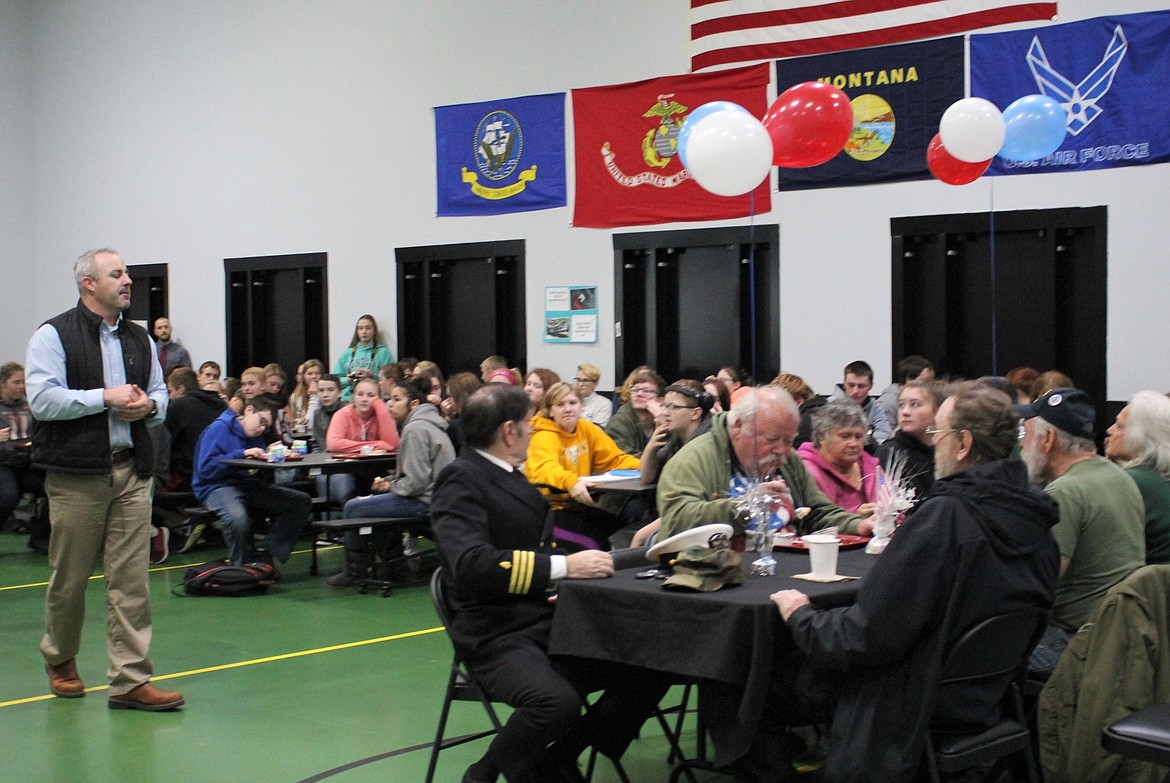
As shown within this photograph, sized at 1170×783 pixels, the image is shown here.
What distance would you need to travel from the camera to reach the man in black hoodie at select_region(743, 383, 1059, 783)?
307 centimetres

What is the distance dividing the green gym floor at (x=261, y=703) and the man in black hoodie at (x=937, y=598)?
1.38 meters

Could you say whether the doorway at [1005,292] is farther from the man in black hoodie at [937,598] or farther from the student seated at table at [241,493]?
the man in black hoodie at [937,598]

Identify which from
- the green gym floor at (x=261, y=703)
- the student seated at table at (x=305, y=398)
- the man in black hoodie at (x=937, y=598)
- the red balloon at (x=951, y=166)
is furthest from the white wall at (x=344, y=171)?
the man in black hoodie at (x=937, y=598)

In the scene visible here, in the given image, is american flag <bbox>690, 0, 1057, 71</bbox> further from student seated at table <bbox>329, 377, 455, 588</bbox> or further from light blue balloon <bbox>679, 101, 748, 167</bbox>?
student seated at table <bbox>329, 377, 455, 588</bbox>

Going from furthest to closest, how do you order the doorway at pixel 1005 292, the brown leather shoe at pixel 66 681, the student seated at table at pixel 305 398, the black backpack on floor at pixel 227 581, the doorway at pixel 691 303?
the student seated at table at pixel 305 398, the doorway at pixel 691 303, the doorway at pixel 1005 292, the black backpack on floor at pixel 227 581, the brown leather shoe at pixel 66 681

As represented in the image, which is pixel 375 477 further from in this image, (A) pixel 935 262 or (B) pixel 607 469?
(A) pixel 935 262

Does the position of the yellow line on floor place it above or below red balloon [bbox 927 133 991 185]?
below

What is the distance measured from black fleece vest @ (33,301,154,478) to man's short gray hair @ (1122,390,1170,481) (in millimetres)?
3796

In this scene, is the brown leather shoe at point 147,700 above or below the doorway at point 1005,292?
below

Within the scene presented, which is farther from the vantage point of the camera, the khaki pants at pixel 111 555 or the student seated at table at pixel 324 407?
the student seated at table at pixel 324 407

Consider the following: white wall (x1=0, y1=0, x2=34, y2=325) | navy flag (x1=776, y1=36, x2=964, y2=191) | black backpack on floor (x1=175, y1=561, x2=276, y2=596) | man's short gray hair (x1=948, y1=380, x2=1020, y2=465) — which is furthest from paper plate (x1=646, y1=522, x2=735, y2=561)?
white wall (x1=0, y1=0, x2=34, y2=325)

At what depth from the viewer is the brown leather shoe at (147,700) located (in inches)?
203

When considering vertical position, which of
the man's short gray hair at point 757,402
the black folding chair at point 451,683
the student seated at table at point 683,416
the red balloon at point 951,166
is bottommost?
the black folding chair at point 451,683

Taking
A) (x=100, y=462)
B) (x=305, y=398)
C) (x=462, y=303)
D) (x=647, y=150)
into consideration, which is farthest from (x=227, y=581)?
(x=462, y=303)
